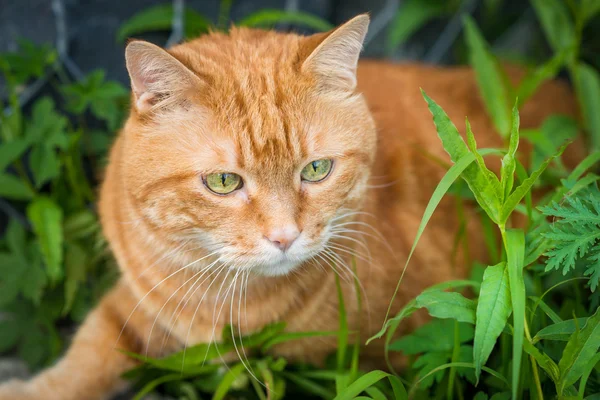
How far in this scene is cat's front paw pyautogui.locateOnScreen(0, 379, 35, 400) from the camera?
1852mm

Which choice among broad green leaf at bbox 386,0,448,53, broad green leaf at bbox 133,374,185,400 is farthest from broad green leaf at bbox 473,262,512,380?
broad green leaf at bbox 386,0,448,53

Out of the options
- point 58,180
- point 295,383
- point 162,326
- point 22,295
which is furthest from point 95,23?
point 295,383

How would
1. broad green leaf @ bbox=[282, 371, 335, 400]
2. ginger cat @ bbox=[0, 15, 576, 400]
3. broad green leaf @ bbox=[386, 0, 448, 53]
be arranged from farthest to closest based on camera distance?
broad green leaf @ bbox=[386, 0, 448, 53] < broad green leaf @ bbox=[282, 371, 335, 400] < ginger cat @ bbox=[0, 15, 576, 400]

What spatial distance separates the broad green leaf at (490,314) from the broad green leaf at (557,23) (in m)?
1.49

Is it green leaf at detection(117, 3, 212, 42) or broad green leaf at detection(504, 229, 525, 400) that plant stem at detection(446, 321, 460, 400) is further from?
green leaf at detection(117, 3, 212, 42)

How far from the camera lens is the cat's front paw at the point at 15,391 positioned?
1.85 metres

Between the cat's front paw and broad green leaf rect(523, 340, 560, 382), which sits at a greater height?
broad green leaf rect(523, 340, 560, 382)

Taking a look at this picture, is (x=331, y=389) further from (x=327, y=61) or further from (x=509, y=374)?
(x=327, y=61)

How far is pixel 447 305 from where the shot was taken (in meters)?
1.38

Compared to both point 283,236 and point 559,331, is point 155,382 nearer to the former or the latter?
point 283,236

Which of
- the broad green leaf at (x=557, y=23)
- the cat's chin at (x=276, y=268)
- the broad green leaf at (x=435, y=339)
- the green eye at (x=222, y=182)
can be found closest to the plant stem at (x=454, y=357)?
the broad green leaf at (x=435, y=339)

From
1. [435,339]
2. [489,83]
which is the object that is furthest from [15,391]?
[489,83]

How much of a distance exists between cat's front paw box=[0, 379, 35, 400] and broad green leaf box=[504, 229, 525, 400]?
1.38 meters

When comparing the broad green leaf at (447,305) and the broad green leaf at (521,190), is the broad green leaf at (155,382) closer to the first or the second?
the broad green leaf at (447,305)
